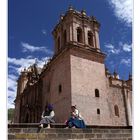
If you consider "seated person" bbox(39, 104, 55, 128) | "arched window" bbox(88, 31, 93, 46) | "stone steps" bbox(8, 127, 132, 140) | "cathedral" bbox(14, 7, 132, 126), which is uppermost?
"arched window" bbox(88, 31, 93, 46)

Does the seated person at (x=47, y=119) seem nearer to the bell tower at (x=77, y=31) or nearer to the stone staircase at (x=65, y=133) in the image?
the stone staircase at (x=65, y=133)

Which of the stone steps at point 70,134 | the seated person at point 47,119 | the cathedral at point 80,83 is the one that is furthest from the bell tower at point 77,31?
the stone steps at point 70,134

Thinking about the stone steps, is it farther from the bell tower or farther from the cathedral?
the bell tower

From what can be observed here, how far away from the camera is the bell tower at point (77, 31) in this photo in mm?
16506

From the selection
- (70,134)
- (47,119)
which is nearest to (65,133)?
(70,134)

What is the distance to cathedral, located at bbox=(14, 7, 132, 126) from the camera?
14359 mm

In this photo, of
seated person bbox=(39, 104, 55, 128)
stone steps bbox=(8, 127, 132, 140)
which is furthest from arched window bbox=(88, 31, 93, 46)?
stone steps bbox=(8, 127, 132, 140)

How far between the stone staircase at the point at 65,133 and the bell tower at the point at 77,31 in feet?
33.8

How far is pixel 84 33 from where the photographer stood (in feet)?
56.3

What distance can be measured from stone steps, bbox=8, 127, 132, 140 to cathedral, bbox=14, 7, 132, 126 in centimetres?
750
